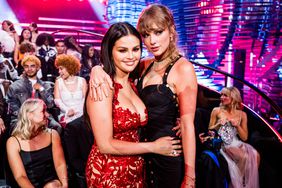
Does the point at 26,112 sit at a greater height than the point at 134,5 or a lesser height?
lesser

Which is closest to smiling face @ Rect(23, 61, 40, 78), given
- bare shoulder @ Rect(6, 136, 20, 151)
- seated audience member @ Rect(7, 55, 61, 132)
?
seated audience member @ Rect(7, 55, 61, 132)

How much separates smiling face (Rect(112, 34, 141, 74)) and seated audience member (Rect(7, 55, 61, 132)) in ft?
7.42

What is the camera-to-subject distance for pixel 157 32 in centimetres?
183

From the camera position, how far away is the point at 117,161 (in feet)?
5.38

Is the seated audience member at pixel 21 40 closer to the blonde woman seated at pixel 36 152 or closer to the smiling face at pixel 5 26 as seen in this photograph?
the smiling face at pixel 5 26

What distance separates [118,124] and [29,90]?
2347 mm

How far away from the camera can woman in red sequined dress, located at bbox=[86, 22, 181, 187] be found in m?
1.56

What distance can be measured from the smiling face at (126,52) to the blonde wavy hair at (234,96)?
2.18m

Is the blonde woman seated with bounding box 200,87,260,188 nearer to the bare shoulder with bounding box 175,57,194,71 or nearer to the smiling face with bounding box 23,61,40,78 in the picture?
the bare shoulder with bounding box 175,57,194,71

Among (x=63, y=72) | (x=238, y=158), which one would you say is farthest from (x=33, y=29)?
(x=238, y=158)

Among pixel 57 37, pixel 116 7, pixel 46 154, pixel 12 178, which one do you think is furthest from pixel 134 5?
pixel 12 178

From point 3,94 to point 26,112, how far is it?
870mm

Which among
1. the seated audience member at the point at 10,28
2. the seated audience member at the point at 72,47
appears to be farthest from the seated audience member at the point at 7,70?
the seated audience member at the point at 72,47

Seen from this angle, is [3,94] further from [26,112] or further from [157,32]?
[157,32]
